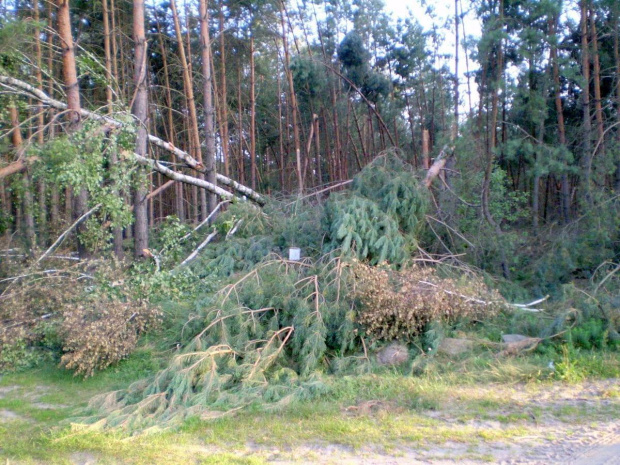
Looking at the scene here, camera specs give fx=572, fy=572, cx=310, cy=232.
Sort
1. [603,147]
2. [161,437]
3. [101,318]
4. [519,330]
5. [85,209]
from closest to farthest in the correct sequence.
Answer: [161,437] → [101,318] → [519,330] → [85,209] → [603,147]

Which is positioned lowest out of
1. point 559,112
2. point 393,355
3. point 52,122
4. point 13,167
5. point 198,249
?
point 393,355

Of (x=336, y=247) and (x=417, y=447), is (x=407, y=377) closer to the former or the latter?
(x=417, y=447)

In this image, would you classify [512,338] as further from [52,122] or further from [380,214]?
[52,122]

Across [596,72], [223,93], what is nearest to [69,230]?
[223,93]

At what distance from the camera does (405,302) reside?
817 cm

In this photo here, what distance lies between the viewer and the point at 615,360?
7.55m

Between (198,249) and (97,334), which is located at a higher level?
(198,249)

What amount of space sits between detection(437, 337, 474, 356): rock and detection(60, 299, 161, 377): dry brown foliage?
4.49m

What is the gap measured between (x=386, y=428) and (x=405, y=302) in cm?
271

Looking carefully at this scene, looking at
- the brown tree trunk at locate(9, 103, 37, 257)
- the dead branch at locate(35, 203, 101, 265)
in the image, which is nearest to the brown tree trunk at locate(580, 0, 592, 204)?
the dead branch at locate(35, 203, 101, 265)

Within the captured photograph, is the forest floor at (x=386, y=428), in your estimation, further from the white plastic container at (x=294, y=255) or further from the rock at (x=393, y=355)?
the white plastic container at (x=294, y=255)

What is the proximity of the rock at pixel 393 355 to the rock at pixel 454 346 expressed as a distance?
0.51 metres

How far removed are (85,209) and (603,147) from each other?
1161 cm

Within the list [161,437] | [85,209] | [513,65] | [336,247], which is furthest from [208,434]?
[513,65]
